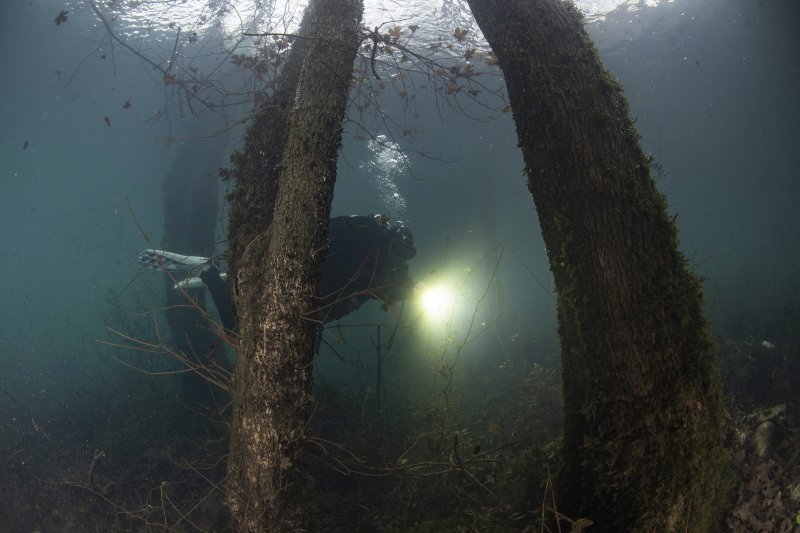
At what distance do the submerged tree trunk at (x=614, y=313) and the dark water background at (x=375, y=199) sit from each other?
2171 millimetres

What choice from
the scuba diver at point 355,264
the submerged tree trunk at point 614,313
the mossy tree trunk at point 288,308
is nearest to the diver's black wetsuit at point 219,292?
the scuba diver at point 355,264

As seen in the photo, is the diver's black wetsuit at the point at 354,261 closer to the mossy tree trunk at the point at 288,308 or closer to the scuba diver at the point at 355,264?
the scuba diver at the point at 355,264

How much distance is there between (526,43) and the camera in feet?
9.41

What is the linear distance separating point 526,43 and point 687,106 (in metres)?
31.9

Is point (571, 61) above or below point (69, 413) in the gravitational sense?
above

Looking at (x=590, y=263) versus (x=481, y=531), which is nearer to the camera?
(x=590, y=263)

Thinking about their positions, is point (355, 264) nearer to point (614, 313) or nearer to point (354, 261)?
point (354, 261)

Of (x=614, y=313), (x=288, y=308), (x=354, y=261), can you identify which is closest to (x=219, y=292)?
(x=354, y=261)

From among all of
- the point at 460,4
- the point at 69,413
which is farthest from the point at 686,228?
the point at 69,413

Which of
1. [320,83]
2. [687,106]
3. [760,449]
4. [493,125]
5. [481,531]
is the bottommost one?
[481,531]

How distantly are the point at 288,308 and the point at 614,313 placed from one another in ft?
6.91

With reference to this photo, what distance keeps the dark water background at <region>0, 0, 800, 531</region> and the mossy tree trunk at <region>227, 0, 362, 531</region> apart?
37.4 inches

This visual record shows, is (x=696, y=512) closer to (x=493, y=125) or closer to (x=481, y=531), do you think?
(x=481, y=531)

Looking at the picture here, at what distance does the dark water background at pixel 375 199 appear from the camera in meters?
7.10
